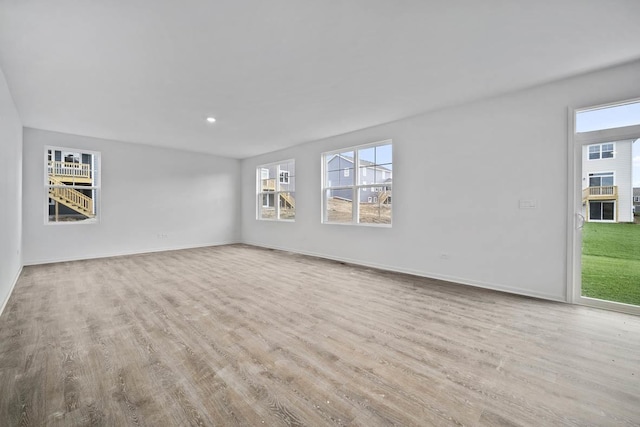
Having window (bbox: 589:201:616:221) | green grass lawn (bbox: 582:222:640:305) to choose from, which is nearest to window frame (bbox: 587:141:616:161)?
window (bbox: 589:201:616:221)

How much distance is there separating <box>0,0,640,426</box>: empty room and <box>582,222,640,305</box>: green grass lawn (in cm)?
2

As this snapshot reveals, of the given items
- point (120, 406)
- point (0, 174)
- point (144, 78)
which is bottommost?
point (120, 406)

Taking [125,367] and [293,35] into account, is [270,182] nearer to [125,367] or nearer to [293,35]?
[293,35]

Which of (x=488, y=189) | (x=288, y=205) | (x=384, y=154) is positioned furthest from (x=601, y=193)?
(x=288, y=205)

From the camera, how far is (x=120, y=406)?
1521 mm

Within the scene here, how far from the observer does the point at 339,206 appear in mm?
5797

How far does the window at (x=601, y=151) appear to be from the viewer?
3.03 m

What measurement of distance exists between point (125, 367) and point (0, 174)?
2.74 m

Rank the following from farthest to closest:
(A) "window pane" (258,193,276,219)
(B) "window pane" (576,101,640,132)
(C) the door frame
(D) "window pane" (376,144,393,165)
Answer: (A) "window pane" (258,193,276,219) < (D) "window pane" (376,144,393,165) < (C) the door frame < (B) "window pane" (576,101,640,132)

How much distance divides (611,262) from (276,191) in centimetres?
625

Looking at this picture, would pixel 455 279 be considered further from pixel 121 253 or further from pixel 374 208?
pixel 121 253

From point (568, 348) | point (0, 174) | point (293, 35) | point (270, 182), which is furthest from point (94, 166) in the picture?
point (568, 348)

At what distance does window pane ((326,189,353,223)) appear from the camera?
5586 mm

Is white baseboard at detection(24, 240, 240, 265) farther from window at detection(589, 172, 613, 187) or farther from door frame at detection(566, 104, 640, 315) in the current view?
window at detection(589, 172, 613, 187)
